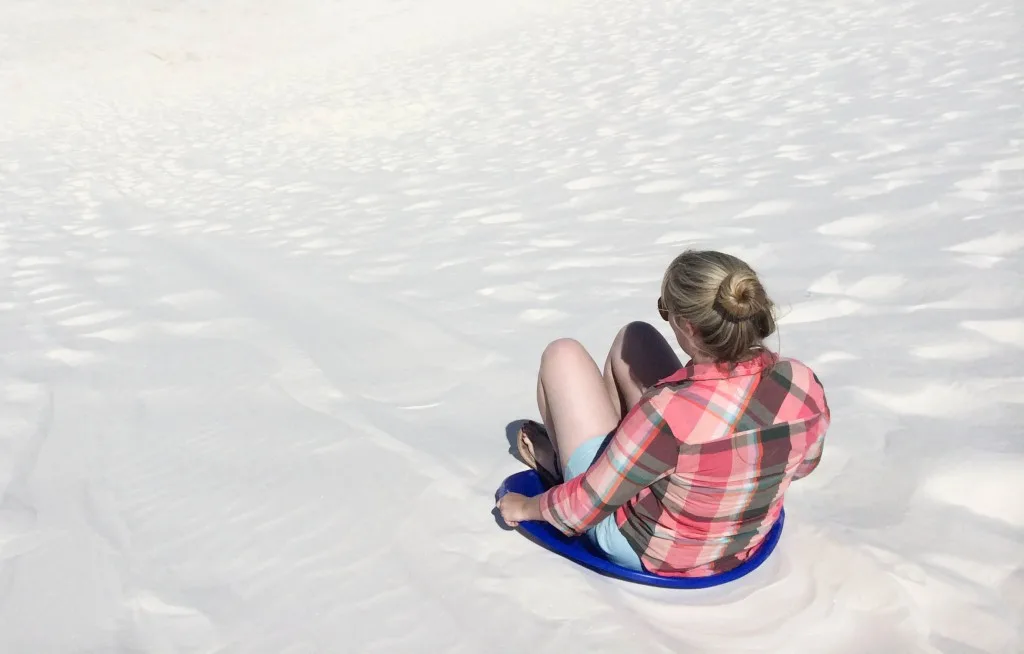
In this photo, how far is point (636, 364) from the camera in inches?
94.0

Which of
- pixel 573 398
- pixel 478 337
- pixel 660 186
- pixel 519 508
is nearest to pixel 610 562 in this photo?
pixel 519 508

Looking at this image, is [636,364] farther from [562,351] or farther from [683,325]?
[683,325]

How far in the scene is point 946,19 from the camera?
8438 mm

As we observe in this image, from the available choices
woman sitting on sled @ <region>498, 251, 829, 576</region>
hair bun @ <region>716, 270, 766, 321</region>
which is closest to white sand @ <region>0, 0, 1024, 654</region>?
woman sitting on sled @ <region>498, 251, 829, 576</region>

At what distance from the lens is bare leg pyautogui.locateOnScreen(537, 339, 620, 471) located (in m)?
2.26

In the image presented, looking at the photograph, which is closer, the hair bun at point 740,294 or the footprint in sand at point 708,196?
the hair bun at point 740,294

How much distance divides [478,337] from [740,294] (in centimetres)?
207

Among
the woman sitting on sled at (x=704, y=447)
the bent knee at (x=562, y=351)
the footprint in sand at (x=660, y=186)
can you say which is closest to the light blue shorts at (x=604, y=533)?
the woman sitting on sled at (x=704, y=447)

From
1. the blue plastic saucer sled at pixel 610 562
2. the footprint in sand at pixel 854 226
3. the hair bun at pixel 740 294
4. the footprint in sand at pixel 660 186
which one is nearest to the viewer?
the hair bun at pixel 740 294

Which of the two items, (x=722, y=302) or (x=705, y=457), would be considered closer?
(x=722, y=302)

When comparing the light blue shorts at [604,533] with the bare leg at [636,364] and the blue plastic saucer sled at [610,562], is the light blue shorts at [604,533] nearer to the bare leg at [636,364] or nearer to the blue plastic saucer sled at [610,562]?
the blue plastic saucer sled at [610,562]

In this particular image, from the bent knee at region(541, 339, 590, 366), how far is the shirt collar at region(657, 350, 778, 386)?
539 millimetres

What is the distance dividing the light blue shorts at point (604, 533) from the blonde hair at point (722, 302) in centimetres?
50

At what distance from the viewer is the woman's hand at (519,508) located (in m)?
2.13
